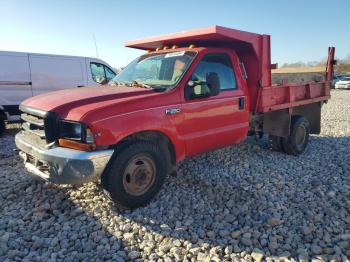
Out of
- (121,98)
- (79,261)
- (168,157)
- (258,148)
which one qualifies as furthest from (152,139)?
(258,148)

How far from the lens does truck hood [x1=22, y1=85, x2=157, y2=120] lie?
3.56 metres

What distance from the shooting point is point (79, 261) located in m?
3.04

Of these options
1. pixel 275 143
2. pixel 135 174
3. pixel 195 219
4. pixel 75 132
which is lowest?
pixel 195 219

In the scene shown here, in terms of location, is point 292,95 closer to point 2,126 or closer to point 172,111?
point 172,111

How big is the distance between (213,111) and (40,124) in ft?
7.82

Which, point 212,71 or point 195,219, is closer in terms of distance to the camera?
point 195,219

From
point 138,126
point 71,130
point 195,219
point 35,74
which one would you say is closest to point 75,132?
point 71,130

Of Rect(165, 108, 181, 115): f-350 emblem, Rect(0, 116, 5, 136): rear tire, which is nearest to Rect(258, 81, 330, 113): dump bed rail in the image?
Rect(165, 108, 181, 115): f-350 emblem

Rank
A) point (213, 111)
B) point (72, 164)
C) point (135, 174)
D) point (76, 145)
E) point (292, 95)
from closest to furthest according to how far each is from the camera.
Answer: point (72, 164), point (76, 145), point (135, 174), point (213, 111), point (292, 95)

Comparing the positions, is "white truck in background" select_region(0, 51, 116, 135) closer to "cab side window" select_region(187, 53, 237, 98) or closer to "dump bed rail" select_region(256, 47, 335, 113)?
"cab side window" select_region(187, 53, 237, 98)

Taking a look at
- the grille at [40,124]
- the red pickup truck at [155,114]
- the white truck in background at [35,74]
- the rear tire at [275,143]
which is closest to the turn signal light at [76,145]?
the red pickup truck at [155,114]

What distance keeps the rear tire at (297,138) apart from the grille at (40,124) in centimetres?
449

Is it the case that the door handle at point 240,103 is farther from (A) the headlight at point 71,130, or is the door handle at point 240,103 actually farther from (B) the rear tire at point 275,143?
(A) the headlight at point 71,130

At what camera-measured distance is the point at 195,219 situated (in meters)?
3.78
